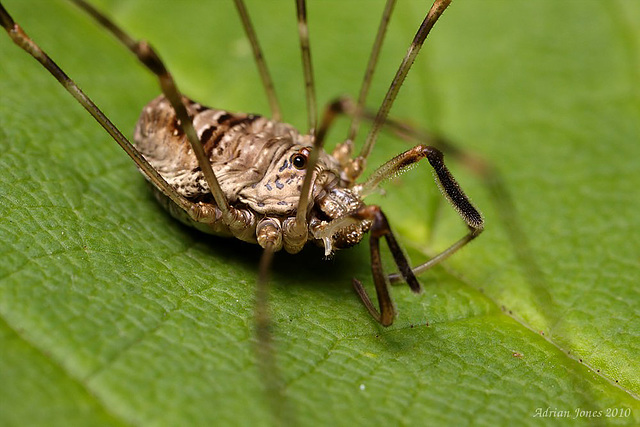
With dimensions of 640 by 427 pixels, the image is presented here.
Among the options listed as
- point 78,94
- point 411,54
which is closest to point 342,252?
point 411,54

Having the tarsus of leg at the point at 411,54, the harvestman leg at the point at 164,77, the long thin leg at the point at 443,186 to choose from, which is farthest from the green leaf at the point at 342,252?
the tarsus of leg at the point at 411,54

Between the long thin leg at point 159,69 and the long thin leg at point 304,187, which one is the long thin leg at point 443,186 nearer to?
the long thin leg at point 304,187

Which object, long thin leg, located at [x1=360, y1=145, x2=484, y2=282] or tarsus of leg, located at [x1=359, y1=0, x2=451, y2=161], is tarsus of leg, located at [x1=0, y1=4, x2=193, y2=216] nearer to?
long thin leg, located at [x1=360, y1=145, x2=484, y2=282]

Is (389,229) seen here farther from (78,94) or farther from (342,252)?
(78,94)

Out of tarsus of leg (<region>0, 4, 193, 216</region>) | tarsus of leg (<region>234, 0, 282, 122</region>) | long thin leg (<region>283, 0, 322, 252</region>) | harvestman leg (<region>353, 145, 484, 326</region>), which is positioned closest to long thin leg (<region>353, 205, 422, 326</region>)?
harvestman leg (<region>353, 145, 484, 326</region>)

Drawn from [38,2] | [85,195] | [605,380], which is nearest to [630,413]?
[605,380]
